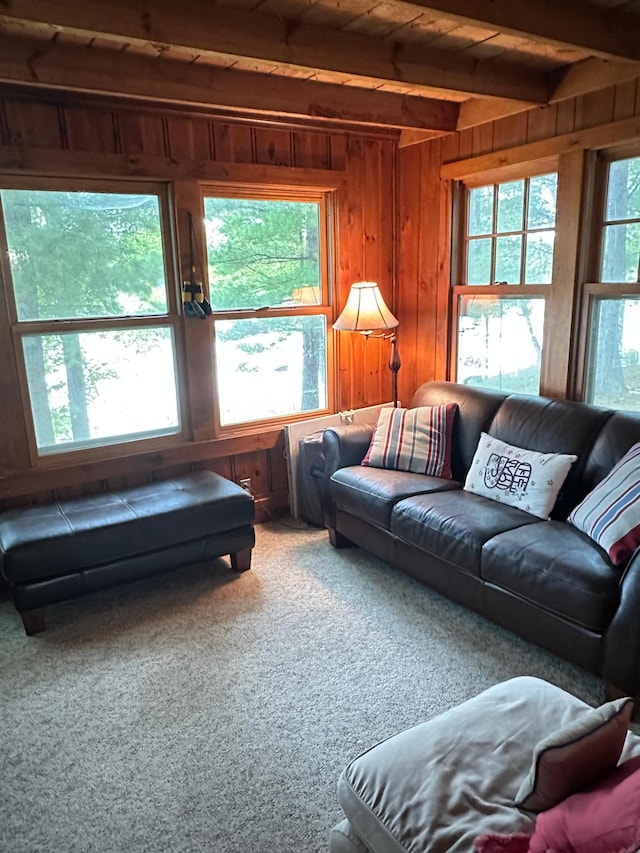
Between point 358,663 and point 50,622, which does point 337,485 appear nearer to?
point 358,663

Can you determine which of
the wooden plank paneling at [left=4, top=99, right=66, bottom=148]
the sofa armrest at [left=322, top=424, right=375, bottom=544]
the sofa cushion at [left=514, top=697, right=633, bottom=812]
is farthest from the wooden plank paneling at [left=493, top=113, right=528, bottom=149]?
the sofa cushion at [left=514, top=697, right=633, bottom=812]

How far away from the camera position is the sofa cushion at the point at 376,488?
3059 mm

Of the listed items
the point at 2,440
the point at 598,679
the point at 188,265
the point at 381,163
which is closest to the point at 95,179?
the point at 188,265

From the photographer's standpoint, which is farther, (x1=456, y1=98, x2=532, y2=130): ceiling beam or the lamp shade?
the lamp shade

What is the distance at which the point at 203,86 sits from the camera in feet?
9.48

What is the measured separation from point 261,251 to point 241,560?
5.99 feet

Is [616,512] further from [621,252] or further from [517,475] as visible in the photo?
[621,252]

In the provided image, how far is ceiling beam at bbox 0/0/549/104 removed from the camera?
2098mm

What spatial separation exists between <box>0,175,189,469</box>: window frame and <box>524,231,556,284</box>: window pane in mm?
1959

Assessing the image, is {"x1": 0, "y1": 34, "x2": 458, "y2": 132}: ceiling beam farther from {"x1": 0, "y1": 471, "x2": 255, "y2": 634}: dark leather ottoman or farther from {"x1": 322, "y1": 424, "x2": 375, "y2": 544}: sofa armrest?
{"x1": 0, "y1": 471, "x2": 255, "y2": 634}: dark leather ottoman

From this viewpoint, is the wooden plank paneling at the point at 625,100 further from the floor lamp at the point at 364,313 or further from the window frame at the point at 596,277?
the floor lamp at the point at 364,313

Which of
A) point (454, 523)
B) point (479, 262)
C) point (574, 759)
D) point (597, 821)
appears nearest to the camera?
point (597, 821)

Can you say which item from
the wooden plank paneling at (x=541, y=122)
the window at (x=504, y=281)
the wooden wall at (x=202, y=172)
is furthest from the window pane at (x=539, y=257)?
the wooden wall at (x=202, y=172)

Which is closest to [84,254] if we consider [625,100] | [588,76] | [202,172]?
[202,172]
